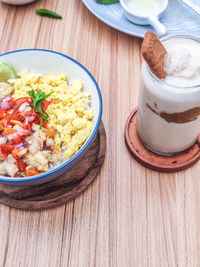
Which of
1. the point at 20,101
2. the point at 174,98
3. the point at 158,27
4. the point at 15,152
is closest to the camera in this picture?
the point at 174,98

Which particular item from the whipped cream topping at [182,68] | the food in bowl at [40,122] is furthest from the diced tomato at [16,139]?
the whipped cream topping at [182,68]

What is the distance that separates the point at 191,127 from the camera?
1086 millimetres

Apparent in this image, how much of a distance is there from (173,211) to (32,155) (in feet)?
1.93

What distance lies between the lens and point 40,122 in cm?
115

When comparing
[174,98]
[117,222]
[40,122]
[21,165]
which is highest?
[174,98]

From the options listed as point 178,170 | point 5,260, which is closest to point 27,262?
point 5,260

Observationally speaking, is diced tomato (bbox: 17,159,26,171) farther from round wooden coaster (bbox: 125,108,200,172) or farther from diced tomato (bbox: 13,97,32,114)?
round wooden coaster (bbox: 125,108,200,172)

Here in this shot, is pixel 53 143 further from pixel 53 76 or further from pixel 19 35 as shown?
pixel 19 35

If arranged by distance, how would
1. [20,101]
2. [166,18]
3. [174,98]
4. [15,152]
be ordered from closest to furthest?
[174,98] → [15,152] → [20,101] → [166,18]

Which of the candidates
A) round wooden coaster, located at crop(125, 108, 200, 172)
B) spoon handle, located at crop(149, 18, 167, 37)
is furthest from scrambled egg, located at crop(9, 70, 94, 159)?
spoon handle, located at crop(149, 18, 167, 37)

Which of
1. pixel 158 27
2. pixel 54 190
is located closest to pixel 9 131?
pixel 54 190

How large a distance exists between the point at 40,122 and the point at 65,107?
0.14 m

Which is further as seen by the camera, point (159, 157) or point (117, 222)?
point (159, 157)

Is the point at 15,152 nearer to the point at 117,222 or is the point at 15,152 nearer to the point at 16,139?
the point at 16,139
